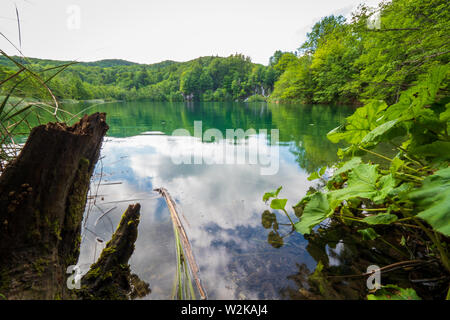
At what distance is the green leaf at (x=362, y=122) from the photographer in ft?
6.00

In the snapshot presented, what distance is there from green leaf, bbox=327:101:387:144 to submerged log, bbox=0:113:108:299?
2343 mm

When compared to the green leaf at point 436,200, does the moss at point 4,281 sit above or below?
below

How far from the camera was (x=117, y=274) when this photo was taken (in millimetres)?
1392

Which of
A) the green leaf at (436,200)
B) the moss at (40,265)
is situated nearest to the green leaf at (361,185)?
the green leaf at (436,200)

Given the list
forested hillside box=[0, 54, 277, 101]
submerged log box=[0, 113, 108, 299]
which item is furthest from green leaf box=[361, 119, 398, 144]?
forested hillside box=[0, 54, 277, 101]

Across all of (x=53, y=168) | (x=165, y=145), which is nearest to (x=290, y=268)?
(x=53, y=168)

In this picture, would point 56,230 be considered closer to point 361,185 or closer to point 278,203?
point 278,203

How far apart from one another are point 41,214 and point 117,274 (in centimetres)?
70

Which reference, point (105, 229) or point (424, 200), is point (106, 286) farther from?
point (424, 200)

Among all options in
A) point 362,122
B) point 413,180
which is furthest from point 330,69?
point 413,180

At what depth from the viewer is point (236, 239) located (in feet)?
6.47

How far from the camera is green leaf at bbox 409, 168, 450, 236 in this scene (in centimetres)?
85

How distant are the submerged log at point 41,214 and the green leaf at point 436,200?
180 centimetres

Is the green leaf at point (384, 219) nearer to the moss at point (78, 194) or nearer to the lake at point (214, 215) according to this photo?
the lake at point (214, 215)
